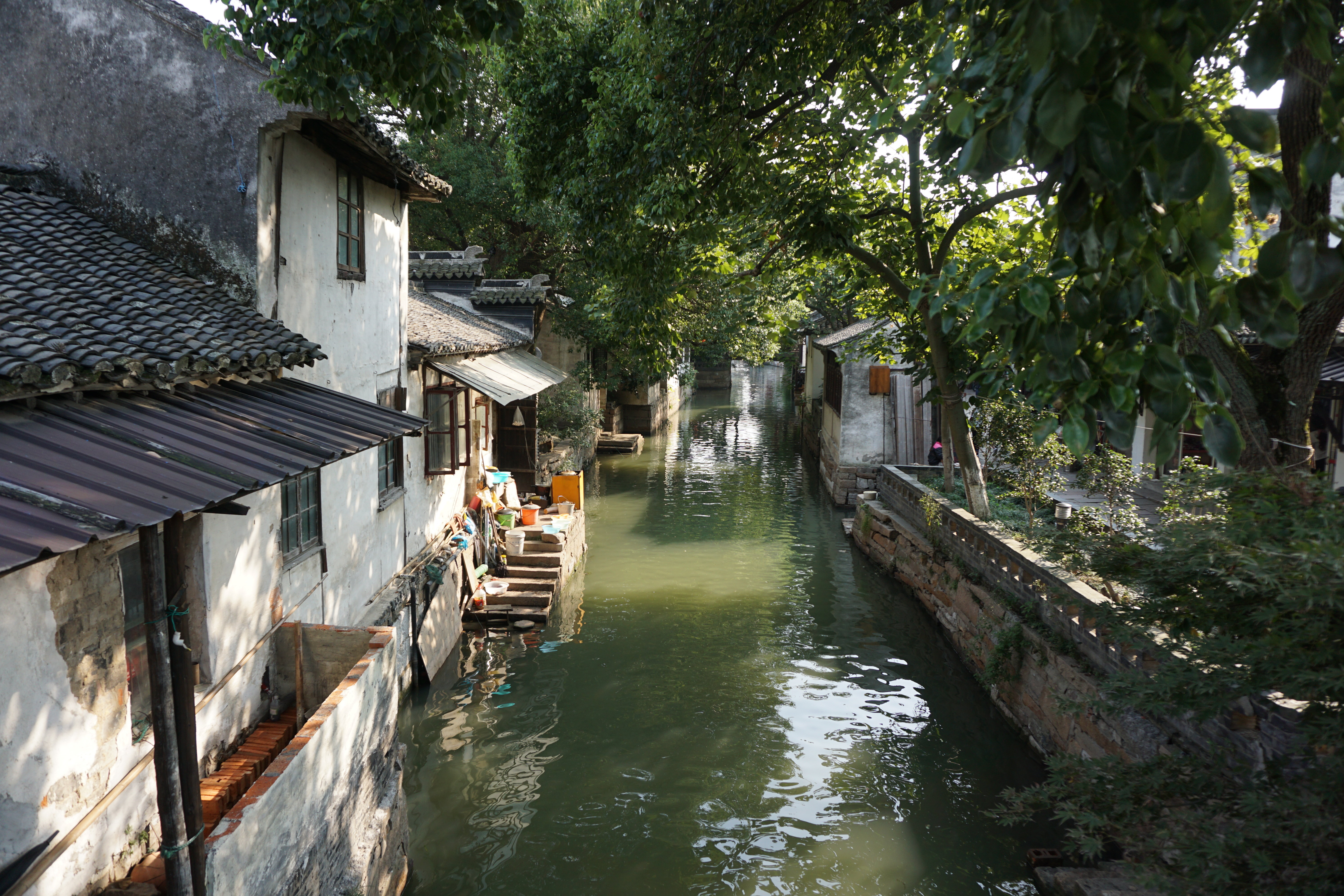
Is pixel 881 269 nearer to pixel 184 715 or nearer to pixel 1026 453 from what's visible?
pixel 1026 453

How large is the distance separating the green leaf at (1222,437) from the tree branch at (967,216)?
835 centimetres

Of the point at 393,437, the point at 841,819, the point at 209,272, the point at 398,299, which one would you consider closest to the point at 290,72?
the point at 209,272

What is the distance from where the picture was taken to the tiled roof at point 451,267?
721 inches

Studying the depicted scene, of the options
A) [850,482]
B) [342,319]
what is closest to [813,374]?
[850,482]

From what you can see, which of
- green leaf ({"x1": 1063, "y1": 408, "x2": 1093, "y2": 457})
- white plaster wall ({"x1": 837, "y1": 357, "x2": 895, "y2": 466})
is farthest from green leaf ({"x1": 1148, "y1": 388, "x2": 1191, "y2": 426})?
white plaster wall ({"x1": 837, "y1": 357, "x2": 895, "y2": 466})

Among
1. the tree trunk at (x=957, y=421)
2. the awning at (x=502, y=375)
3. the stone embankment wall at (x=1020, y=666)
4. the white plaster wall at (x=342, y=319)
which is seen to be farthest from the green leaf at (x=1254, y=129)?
the awning at (x=502, y=375)

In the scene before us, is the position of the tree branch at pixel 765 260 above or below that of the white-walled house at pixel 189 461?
above

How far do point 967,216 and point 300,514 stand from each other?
30.3 feet

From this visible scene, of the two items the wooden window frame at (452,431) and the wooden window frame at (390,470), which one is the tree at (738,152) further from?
the wooden window frame at (390,470)

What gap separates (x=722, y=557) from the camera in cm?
1664

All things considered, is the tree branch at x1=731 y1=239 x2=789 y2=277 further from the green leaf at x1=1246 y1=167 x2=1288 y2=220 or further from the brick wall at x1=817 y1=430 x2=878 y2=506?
the green leaf at x1=1246 y1=167 x2=1288 y2=220

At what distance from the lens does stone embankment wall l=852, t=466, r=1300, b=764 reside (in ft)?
19.0

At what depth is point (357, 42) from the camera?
5.96m

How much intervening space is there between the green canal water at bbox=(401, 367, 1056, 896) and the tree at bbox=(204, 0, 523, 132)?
6.31m
